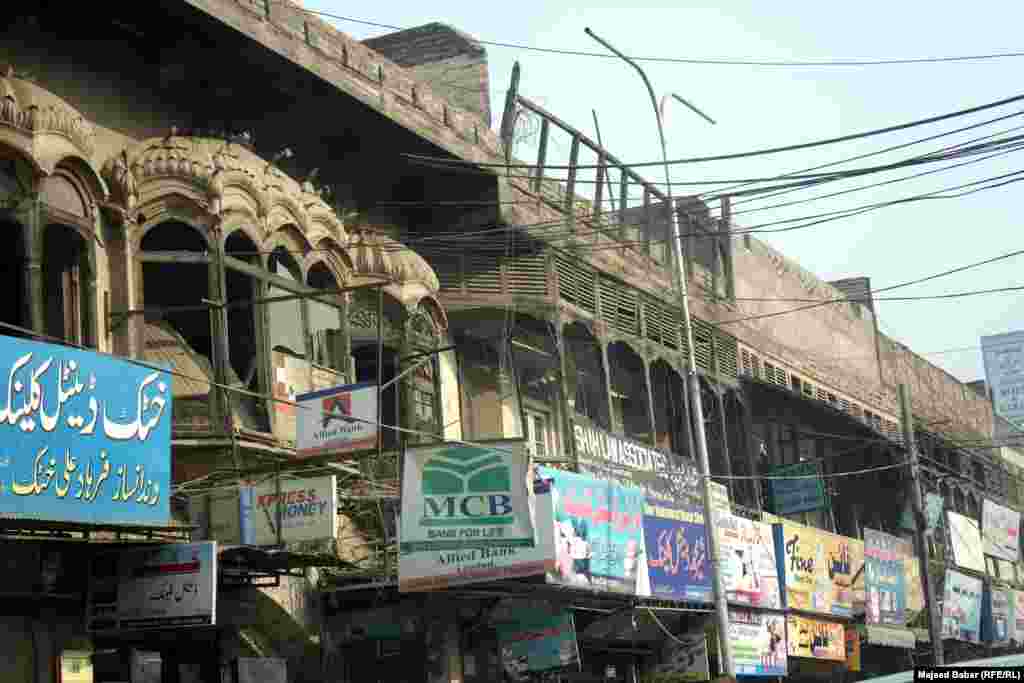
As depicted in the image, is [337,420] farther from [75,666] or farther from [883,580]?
[883,580]

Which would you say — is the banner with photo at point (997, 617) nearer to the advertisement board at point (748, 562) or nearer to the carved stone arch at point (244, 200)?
the advertisement board at point (748, 562)

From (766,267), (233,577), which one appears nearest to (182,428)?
(233,577)

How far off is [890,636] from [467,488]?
17940 millimetres

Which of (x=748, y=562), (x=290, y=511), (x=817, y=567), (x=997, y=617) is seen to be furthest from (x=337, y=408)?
(x=997, y=617)

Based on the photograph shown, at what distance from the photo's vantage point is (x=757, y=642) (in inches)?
1101

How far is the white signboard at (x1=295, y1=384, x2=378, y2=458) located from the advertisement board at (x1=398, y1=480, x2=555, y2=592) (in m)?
2.44

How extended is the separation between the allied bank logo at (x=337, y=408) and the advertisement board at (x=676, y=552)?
305 inches

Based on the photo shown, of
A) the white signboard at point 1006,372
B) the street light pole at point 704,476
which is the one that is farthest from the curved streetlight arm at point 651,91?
the white signboard at point 1006,372

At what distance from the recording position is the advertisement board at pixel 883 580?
3391 cm

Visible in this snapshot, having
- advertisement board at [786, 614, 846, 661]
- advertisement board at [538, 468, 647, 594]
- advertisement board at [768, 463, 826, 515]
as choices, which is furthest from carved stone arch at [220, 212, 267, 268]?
advertisement board at [768, 463, 826, 515]

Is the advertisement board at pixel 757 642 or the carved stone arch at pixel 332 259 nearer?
the carved stone arch at pixel 332 259

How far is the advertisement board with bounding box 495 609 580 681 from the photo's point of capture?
21625 mm

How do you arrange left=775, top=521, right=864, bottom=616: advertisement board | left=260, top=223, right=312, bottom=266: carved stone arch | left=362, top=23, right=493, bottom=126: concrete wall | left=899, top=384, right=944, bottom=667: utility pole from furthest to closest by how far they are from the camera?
left=899, top=384, right=944, bottom=667: utility pole < left=775, top=521, right=864, bottom=616: advertisement board < left=362, top=23, right=493, bottom=126: concrete wall < left=260, top=223, right=312, bottom=266: carved stone arch

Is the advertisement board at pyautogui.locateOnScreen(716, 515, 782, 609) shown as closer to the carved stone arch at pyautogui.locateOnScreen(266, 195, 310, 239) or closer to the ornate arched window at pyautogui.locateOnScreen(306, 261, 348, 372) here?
the ornate arched window at pyautogui.locateOnScreen(306, 261, 348, 372)
